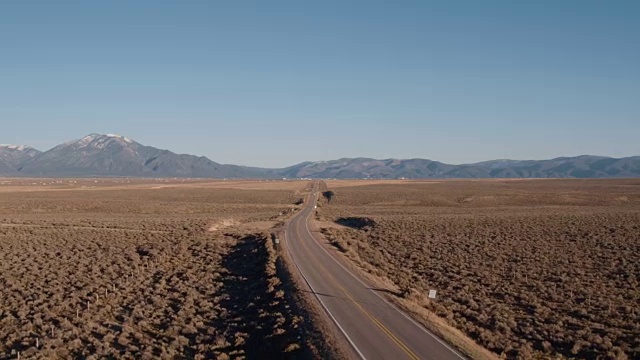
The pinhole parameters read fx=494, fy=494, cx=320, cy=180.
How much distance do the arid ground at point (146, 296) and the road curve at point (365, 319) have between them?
1.60m

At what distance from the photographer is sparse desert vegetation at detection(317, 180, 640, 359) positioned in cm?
2169

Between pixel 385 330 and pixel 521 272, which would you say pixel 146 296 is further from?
pixel 521 272

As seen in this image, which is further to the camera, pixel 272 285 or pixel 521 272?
pixel 521 272

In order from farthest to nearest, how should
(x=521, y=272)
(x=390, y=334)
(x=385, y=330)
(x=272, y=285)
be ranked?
1. (x=521, y=272)
2. (x=272, y=285)
3. (x=385, y=330)
4. (x=390, y=334)

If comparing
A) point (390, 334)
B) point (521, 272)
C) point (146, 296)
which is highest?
point (390, 334)

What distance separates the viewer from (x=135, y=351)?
2002cm

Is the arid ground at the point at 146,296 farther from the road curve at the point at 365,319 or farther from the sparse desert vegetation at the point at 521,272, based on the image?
the sparse desert vegetation at the point at 521,272

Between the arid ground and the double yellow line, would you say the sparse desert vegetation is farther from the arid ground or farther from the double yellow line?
the arid ground

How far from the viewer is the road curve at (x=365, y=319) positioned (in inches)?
728

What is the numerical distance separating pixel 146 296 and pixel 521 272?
24616mm

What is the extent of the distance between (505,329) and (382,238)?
2782cm

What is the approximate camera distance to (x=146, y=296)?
28234mm

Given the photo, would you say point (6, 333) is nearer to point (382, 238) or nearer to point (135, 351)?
point (135, 351)

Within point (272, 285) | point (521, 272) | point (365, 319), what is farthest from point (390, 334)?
point (521, 272)
